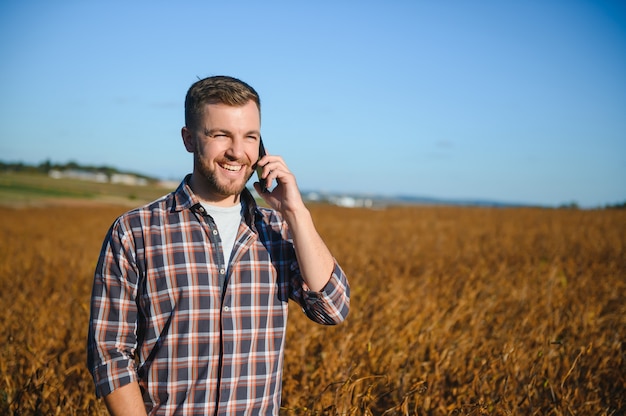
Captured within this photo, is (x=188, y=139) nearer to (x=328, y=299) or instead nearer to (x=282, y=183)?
(x=282, y=183)

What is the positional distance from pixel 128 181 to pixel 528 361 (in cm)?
5308

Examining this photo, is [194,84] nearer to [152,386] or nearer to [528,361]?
[152,386]

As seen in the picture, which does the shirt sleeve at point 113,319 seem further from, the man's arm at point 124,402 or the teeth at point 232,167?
the teeth at point 232,167

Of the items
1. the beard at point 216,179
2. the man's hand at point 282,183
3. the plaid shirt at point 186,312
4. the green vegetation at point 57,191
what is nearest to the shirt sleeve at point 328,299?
the plaid shirt at point 186,312

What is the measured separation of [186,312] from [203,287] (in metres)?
0.10

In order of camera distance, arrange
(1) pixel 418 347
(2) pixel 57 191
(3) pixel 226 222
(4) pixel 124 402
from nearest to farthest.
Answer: (4) pixel 124 402 → (3) pixel 226 222 → (1) pixel 418 347 → (2) pixel 57 191

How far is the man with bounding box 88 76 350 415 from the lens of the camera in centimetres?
156

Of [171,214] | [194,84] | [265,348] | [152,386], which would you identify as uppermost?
[194,84]

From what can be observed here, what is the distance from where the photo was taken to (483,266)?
719 centimetres

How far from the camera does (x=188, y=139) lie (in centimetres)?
174

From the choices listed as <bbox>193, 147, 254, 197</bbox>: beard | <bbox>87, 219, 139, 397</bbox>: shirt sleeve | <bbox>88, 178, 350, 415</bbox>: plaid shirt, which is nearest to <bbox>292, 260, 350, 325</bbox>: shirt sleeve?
<bbox>88, 178, 350, 415</bbox>: plaid shirt

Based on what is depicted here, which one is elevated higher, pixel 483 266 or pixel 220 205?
pixel 220 205

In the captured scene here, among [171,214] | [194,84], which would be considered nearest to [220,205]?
[171,214]

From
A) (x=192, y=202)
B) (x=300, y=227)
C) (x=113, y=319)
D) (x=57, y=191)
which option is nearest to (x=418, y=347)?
(x=300, y=227)
